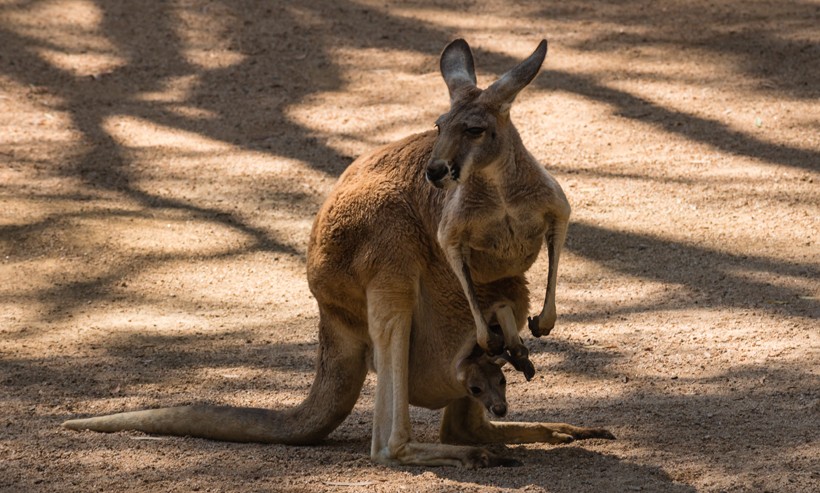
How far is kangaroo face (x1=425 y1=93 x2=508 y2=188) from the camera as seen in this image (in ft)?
13.1

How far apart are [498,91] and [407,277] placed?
0.88 metres

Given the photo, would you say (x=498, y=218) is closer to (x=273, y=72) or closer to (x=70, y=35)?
(x=273, y=72)

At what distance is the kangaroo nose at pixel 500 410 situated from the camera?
4.35m

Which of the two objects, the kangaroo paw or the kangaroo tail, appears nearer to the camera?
the kangaroo paw

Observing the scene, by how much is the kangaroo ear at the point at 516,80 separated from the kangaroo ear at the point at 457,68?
0.65ft

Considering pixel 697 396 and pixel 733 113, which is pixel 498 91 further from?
pixel 733 113

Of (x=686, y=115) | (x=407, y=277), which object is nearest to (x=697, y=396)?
(x=407, y=277)

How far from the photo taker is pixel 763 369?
211 inches

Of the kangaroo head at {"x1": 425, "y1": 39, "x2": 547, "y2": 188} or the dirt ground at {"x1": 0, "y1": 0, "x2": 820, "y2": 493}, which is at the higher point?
the kangaroo head at {"x1": 425, "y1": 39, "x2": 547, "y2": 188}

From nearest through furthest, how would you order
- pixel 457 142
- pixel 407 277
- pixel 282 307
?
pixel 457 142 < pixel 407 277 < pixel 282 307

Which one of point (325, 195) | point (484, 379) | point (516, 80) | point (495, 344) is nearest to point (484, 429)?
point (484, 379)

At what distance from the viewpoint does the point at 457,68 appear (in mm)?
4496

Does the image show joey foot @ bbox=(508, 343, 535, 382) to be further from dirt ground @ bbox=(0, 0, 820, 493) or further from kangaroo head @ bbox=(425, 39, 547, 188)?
kangaroo head @ bbox=(425, 39, 547, 188)

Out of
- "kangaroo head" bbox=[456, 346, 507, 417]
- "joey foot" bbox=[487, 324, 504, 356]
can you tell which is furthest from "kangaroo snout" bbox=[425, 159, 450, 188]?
"kangaroo head" bbox=[456, 346, 507, 417]
